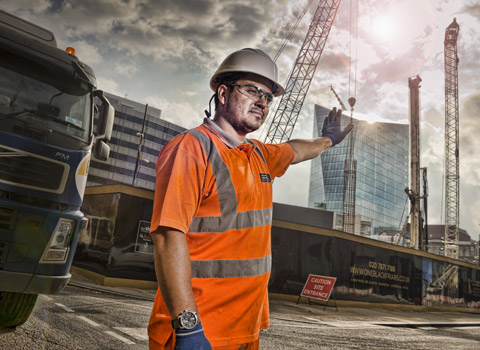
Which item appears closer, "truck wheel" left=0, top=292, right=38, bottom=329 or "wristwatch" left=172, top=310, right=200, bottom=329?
"wristwatch" left=172, top=310, right=200, bottom=329

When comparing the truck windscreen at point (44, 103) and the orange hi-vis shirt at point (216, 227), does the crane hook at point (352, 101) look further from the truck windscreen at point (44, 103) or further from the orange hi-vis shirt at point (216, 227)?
the orange hi-vis shirt at point (216, 227)

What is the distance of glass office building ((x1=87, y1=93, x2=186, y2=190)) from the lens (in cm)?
7581

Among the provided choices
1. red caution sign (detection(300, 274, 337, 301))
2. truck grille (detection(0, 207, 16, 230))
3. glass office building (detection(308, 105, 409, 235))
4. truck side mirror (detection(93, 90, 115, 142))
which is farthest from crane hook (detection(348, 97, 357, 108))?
truck grille (detection(0, 207, 16, 230))

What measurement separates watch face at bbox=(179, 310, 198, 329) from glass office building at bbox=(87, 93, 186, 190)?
74584 millimetres

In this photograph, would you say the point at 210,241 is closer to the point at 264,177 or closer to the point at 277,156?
the point at 264,177

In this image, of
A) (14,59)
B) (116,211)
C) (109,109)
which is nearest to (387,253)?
(116,211)

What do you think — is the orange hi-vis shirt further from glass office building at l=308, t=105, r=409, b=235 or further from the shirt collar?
glass office building at l=308, t=105, r=409, b=235

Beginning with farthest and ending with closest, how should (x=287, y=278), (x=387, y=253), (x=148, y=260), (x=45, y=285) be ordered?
(x=387, y=253) < (x=287, y=278) < (x=148, y=260) < (x=45, y=285)

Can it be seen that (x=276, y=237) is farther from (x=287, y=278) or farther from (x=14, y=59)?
(x=14, y=59)

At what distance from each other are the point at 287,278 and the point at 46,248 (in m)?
12.1

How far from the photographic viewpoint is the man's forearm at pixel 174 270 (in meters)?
1.44

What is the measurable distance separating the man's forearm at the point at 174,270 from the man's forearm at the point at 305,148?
139 cm

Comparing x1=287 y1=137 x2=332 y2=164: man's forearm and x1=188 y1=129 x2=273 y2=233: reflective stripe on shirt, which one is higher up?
x1=287 y1=137 x2=332 y2=164: man's forearm

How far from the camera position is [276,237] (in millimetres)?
15320
